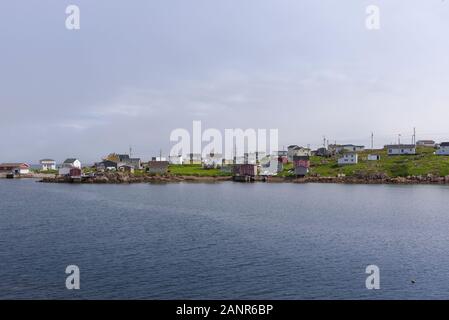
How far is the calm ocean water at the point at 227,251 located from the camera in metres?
29.7

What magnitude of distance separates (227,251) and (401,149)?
138820 millimetres

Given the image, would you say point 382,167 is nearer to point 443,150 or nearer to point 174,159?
point 443,150

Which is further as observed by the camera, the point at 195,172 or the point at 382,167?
the point at 195,172

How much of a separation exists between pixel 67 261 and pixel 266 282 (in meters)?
18.7

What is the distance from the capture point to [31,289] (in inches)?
1154

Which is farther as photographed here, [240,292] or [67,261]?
[67,261]

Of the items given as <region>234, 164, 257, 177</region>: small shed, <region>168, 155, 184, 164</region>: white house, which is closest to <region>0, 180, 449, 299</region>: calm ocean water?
<region>234, 164, 257, 177</region>: small shed

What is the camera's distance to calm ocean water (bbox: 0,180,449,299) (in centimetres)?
2967

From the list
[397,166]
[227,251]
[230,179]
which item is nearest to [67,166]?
[230,179]

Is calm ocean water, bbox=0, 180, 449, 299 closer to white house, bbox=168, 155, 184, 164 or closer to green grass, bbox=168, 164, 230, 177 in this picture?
green grass, bbox=168, 164, 230, 177

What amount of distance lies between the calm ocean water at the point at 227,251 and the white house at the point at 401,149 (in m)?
87.8

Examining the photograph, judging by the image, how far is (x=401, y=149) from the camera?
6299 inches

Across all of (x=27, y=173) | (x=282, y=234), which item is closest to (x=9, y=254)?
(x=282, y=234)
